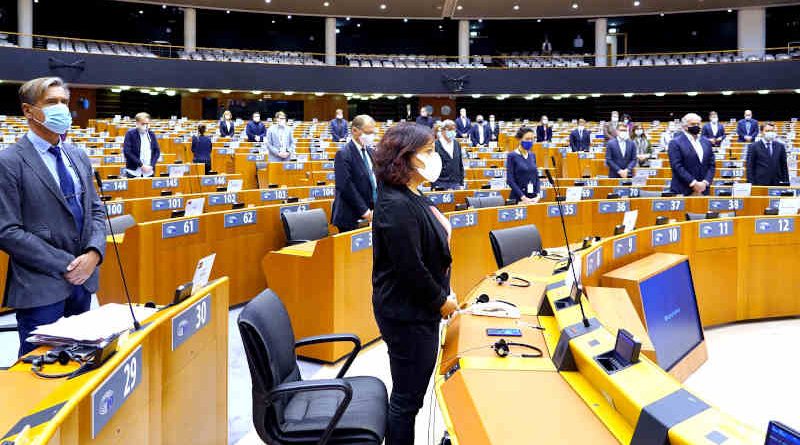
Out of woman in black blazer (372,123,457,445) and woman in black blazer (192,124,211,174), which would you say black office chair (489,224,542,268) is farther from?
woman in black blazer (192,124,211,174)

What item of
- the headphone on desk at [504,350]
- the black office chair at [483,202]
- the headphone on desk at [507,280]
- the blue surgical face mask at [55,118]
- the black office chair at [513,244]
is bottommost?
the headphone on desk at [504,350]

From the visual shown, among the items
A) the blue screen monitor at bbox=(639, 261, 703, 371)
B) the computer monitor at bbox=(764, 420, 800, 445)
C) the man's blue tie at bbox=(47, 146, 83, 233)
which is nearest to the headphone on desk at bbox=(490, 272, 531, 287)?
the blue screen monitor at bbox=(639, 261, 703, 371)

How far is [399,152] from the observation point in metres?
2.39

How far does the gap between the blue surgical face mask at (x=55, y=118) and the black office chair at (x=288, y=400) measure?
99 centimetres

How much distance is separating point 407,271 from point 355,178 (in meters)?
2.73

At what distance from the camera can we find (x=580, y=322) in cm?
225

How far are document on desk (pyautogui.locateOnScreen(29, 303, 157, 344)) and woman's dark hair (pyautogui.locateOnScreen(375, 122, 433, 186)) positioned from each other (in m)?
0.96

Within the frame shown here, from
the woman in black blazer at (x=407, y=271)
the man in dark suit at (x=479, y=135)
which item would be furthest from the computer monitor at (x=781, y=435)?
the man in dark suit at (x=479, y=135)

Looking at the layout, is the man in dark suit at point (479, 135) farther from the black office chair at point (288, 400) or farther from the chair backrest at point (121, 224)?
the black office chair at point (288, 400)

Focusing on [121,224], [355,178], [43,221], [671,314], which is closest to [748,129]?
[671,314]

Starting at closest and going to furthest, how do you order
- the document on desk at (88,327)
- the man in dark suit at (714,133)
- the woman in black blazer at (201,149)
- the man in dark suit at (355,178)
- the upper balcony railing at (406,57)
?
the document on desk at (88,327)
the man in dark suit at (355,178)
the woman in black blazer at (201,149)
the man in dark suit at (714,133)
the upper balcony railing at (406,57)

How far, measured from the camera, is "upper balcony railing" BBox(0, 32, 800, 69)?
72.8 ft

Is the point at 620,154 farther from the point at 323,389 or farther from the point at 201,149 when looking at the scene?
the point at 323,389

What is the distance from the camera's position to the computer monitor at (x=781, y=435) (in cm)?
111
